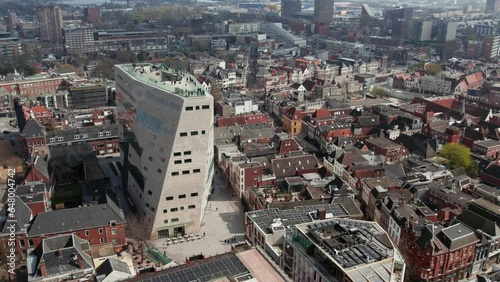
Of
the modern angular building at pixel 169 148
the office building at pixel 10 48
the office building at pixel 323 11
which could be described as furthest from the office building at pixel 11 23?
the modern angular building at pixel 169 148

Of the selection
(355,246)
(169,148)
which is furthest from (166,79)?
(355,246)

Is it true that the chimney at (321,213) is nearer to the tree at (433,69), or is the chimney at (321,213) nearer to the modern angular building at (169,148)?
the modern angular building at (169,148)

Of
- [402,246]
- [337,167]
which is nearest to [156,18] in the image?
[337,167]

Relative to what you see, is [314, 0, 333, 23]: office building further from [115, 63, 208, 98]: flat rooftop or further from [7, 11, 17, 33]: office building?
[115, 63, 208, 98]: flat rooftop

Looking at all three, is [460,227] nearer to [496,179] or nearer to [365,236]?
[365,236]

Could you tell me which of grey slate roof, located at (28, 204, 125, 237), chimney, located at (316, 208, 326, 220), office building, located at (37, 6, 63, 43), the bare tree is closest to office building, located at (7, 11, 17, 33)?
office building, located at (37, 6, 63, 43)

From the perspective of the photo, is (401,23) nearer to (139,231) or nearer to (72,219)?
(139,231)
